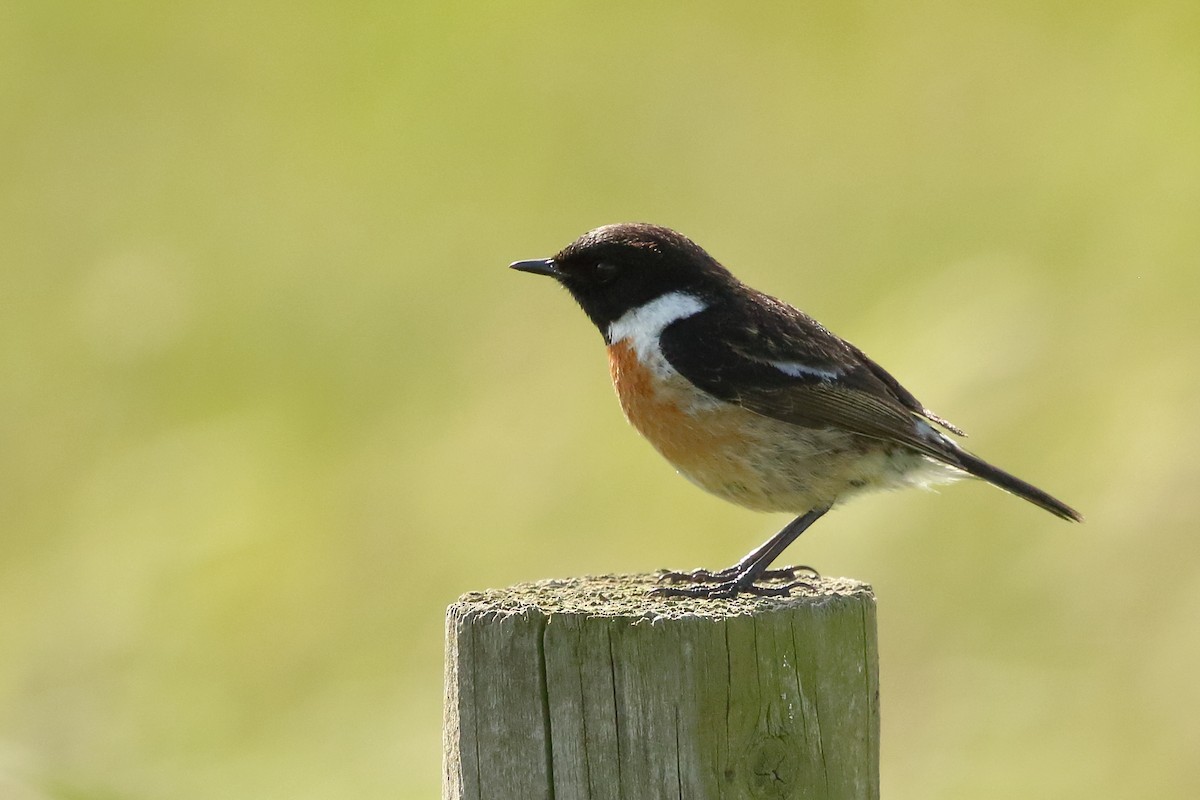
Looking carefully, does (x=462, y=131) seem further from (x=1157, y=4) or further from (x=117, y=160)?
(x=1157, y=4)

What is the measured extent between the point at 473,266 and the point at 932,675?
514cm

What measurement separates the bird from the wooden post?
1.53 metres

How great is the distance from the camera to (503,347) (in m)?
12.3

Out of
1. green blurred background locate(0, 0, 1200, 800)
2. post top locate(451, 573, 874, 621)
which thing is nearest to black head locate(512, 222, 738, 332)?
post top locate(451, 573, 874, 621)

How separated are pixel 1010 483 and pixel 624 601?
1994 mm

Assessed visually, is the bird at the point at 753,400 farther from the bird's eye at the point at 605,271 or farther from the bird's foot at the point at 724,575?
the bird's foot at the point at 724,575

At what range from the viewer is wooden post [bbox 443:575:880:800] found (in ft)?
11.4

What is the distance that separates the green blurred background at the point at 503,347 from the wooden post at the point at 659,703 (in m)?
4.65

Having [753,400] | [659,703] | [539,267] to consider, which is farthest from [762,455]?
[659,703]

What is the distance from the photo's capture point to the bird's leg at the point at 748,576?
4.26m

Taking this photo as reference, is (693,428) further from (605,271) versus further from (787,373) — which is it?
(605,271)

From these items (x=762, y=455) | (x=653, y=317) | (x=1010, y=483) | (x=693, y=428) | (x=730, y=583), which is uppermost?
(x=653, y=317)

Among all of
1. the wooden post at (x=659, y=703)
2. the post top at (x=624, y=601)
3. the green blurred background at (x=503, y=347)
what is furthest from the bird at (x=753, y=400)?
the green blurred background at (x=503, y=347)

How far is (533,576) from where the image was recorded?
417 inches
